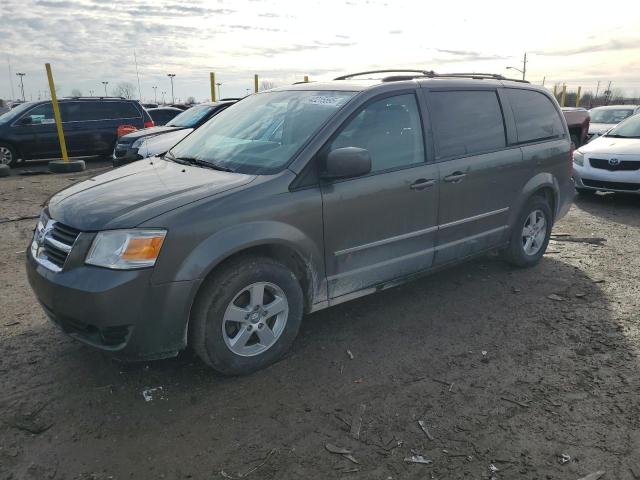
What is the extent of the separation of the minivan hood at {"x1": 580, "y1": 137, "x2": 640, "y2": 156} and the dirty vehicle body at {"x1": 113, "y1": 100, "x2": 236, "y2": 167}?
21.1ft

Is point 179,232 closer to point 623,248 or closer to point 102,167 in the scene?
point 623,248

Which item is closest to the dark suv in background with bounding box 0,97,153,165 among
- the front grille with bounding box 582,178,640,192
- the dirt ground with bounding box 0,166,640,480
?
the dirt ground with bounding box 0,166,640,480

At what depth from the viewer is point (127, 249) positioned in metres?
2.73

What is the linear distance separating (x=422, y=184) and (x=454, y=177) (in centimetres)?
39

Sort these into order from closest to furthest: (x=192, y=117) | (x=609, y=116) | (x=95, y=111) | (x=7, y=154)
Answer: (x=192, y=117)
(x=7, y=154)
(x=95, y=111)
(x=609, y=116)

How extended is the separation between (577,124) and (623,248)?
28.2ft

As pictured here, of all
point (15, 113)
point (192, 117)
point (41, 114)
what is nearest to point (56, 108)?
point (41, 114)

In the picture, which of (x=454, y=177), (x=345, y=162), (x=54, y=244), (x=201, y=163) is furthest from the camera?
(x=454, y=177)

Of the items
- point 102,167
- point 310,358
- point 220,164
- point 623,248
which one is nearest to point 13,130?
point 102,167

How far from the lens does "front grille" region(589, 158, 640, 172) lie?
26.4 ft

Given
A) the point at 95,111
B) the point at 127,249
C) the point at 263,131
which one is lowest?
the point at 95,111

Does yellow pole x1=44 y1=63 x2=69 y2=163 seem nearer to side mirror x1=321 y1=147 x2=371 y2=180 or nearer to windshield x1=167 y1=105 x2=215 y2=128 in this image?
windshield x1=167 y1=105 x2=215 y2=128

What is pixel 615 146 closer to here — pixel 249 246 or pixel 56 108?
pixel 249 246

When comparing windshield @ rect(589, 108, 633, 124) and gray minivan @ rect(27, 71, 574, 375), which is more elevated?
gray minivan @ rect(27, 71, 574, 375)
